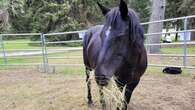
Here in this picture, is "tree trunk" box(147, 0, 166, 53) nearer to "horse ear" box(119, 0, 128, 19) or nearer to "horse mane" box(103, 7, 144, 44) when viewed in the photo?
"horse mane" box(103, 7, 144, 44)

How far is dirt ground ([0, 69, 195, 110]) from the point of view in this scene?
4227 millimetres

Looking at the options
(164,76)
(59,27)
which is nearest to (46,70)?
(164,76)

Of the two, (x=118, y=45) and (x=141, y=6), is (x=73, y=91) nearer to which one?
(x=118, y=45)

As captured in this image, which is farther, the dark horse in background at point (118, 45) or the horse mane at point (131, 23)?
the horse mane at point (131, 23)

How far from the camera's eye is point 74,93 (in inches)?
199

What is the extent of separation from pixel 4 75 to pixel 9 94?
2.57 metres

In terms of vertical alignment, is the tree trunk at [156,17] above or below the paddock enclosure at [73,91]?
above

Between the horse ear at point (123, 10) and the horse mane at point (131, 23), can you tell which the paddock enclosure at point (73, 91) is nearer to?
the horse mane at point (131, 23)

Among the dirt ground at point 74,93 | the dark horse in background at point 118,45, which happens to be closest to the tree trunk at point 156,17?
the dirt ground at point 74,93

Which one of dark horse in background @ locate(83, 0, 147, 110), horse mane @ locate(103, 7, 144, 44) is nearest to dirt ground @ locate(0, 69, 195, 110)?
dark horse in background @ locate(83, 0, 147, 110)

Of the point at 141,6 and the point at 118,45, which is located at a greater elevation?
the point at 141,6

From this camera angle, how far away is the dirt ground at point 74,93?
423cm

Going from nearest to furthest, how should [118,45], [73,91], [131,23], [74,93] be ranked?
[118,45] → [131,23] → [74,93] → [73,91]

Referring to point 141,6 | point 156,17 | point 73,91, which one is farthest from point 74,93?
point 141,6
